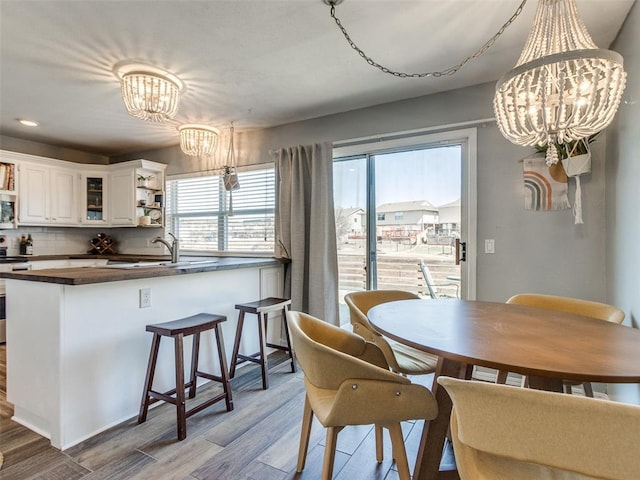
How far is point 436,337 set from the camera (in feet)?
4.11

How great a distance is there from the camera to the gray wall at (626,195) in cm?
174

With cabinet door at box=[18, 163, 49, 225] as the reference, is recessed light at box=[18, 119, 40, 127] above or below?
above

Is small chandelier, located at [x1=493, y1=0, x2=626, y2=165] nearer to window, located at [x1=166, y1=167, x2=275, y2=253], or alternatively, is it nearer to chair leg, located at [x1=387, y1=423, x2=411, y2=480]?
chair leg, located at [x1=387, y1=423, x2=411, y2=480]

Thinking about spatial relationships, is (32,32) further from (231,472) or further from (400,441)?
(400,441)

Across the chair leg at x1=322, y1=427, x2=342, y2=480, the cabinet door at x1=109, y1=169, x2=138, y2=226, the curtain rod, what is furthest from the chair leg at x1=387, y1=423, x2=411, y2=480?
the cabinet door at x1=109, y1=169, x2=138, y2=226

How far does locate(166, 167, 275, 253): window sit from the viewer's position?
3.87 meters

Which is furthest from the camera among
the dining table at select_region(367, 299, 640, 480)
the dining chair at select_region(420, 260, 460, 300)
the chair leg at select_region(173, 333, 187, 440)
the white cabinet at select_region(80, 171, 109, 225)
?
the white cabinet at select_region(80, 171, 109, 225)

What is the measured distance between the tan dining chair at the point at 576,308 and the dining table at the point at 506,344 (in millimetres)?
311

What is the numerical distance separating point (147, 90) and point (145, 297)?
148 cm

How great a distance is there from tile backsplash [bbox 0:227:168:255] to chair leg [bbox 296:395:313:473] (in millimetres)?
3892

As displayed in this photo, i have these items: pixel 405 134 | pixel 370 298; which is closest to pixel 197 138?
pixel 405 134

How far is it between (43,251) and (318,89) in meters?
4.45

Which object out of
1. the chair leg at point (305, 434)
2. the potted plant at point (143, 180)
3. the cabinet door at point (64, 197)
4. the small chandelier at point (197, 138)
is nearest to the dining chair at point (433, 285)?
the chair leg at point (305, 434)

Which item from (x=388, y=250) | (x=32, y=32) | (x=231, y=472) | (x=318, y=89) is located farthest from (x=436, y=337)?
(x=32, y=32)
